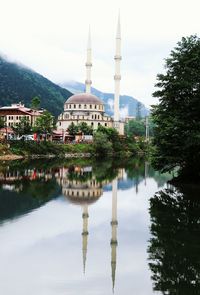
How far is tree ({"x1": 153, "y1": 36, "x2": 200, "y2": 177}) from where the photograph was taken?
3159 cm

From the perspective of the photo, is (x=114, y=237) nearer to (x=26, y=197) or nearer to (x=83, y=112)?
(x=26, y=197)

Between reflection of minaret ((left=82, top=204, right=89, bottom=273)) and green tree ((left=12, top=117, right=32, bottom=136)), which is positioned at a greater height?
green tree ((left=12, top=117, right=32, bottom=136))

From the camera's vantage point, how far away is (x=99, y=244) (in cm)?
1616

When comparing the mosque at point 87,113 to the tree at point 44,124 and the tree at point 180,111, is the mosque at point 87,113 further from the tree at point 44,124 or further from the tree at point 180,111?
the tree at point 180,111

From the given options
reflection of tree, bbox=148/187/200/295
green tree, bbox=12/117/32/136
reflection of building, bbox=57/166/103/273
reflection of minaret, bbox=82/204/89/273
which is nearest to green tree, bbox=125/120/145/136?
green tree, bbox=12/117/32/136

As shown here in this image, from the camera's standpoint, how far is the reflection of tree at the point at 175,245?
11.8 metres

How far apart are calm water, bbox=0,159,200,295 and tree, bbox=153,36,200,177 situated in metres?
3.56

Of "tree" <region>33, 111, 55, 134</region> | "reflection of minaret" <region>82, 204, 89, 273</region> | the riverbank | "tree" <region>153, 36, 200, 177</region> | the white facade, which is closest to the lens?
"reflection of minaret" <region>82, 204, 89, 273</region>

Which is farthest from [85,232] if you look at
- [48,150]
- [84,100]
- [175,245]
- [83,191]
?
[84,100]

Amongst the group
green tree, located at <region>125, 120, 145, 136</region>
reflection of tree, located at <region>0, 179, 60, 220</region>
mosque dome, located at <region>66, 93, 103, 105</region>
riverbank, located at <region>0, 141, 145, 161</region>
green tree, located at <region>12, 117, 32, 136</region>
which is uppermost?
mosque dome, located at <region>66, 93, 103, 105</region>

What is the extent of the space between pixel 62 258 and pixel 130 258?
2.13 m

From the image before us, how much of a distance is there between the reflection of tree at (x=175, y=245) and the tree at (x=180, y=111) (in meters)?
6.07

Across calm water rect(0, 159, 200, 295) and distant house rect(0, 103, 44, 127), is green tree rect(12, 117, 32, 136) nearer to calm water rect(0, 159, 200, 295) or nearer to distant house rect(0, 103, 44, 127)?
distant house rect(0, 103, 44, 127)

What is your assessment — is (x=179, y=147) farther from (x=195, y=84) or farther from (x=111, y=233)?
(x=111, y=233)
